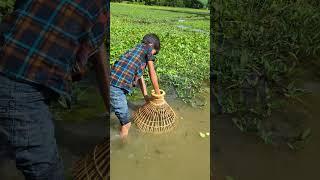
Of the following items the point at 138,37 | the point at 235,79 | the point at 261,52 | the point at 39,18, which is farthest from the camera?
the point at 261,52

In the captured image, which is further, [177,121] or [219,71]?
[219,71]

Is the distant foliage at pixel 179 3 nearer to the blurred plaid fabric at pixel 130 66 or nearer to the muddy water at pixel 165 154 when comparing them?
the blurred plaid fabric at pixel 130 66

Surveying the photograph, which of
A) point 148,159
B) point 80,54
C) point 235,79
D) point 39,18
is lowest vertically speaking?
point 148,159

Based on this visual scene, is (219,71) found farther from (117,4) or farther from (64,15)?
(64,15)

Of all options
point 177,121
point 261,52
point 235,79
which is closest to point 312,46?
point 261,52

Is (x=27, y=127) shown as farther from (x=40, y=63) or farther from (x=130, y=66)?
(x=130, y=66)

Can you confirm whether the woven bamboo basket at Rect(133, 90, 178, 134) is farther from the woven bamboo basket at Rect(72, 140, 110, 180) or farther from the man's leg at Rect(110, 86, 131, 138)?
the woven bamboo basket at Rect(72, 140, 110, 180)

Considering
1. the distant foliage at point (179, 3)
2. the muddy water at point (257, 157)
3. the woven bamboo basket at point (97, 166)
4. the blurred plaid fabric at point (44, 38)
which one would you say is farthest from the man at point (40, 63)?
the muddy water at point (257, 157)

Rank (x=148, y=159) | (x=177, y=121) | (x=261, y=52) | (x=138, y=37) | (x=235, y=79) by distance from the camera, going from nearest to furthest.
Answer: (x=138, y=37) < (x=148, y=159) < (x=177, y=121) < (x=235, y=79) < (x=261, y=52)

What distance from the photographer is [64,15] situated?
1.64 meters

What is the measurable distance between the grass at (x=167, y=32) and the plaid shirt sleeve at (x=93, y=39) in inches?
35.9

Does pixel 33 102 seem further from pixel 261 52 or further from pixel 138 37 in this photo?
pixel 261 52

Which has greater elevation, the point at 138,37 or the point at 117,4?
the point at 117,4

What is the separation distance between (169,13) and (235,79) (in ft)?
5.24
